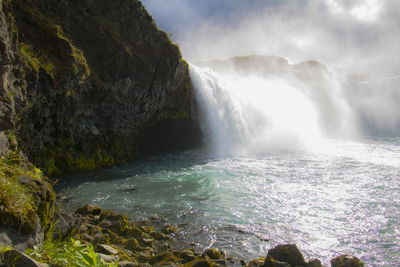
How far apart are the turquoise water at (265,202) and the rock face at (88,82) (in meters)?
1.92

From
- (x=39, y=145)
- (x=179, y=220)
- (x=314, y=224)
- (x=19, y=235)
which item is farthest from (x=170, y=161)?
(x=19, y=235)

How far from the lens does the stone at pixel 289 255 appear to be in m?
5.08

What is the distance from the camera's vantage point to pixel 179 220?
307 inches

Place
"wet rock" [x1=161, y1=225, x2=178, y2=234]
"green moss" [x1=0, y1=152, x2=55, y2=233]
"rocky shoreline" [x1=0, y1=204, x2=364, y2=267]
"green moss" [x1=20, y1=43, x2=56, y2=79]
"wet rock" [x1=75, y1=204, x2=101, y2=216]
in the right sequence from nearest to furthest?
"green moss" [x1=0, y1=152, x2=55, y2=233] < "rocky shoreline" [x1=0, y1=204, x2=364, y2=267] < "wet rock" [x1=161, y1=225, x2=178, y2=234] < "wet rock" [x1=75, y1=204, x2=101, y2=216] < "green moss" [x1=20, y1=43, x2=56, y2=79]

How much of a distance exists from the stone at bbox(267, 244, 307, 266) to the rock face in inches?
246

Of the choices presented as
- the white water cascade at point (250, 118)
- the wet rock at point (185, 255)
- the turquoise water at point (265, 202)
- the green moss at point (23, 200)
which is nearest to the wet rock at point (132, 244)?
the wet rock at point (185, 255)

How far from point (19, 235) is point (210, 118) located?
19717 millimetres

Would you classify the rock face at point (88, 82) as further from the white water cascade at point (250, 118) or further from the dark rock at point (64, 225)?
the dark rock at point (64, 225)

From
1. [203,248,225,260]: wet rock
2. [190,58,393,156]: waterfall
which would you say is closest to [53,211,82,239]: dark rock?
[203,248,225,260]: wet rock

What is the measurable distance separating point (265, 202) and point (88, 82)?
34.2 ft

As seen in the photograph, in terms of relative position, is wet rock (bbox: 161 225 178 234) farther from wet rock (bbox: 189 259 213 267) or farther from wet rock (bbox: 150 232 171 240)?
wet rock (bbox: 189 259 213 267)

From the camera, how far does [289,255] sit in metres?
5.16

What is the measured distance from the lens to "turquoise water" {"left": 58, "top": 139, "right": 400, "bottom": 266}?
656 centimetres

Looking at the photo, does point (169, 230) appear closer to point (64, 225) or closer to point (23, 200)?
point (64, 225)
